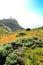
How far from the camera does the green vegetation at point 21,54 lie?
18.7 meters

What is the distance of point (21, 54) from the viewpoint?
66.1 ft

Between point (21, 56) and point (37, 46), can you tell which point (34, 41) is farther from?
point (21, 56)

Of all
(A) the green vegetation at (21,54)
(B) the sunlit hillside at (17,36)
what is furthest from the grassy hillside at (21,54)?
(B) the sunlit hillside at (17,36)

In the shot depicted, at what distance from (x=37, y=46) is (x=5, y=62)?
6.30 m

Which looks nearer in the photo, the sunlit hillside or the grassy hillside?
the grassy hillside

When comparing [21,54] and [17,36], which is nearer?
[21,54]

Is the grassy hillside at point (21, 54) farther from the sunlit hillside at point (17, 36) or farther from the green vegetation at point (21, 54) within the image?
the sunlit hillside at point (17, 36)

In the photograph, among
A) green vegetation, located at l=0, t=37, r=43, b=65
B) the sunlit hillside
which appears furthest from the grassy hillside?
the sunlit hillside

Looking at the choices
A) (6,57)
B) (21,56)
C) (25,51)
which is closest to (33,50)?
(25,51)

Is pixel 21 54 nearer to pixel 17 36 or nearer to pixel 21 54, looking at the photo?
pixel 21 54

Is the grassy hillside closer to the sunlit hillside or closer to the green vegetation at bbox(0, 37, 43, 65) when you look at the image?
the green vegetation at bbox(0, 37, 43, 65)

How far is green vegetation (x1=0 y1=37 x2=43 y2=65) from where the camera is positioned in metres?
18.7

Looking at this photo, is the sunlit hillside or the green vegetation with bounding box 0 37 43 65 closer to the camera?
the green vegetation with bounding box 0 37 43 65

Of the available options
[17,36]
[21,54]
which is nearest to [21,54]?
[21,54]
